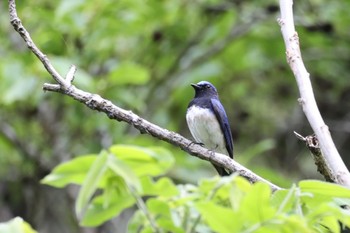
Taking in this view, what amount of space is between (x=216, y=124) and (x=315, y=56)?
251 cm

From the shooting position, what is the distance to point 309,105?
83.2 inches

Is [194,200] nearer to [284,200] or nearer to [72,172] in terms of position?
[284,200]

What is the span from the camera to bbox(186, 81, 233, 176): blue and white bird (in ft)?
16.0

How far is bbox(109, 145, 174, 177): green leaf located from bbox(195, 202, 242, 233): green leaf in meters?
0.33

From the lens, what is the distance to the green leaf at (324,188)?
1709mm

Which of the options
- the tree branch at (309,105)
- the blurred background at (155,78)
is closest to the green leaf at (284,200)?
the tree branch at (309,105)

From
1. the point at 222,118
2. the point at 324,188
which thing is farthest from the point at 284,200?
the point at 222,118

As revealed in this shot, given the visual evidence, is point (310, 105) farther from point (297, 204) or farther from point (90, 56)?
point (90, 56)

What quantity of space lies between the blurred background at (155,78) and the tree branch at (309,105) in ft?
10.1

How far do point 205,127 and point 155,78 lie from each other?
2.13m

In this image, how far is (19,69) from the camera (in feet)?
18.6

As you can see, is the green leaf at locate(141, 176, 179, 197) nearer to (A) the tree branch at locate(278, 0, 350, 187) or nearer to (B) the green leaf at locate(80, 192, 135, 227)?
(B) the green leaf at locate(80, 192, 135, 227)

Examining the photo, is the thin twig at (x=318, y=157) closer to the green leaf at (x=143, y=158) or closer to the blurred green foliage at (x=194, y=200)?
the blurred green foliage at (x=194, y=200)

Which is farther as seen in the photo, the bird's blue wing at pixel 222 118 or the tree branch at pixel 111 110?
the bird's blue wing at pixel 222 118
